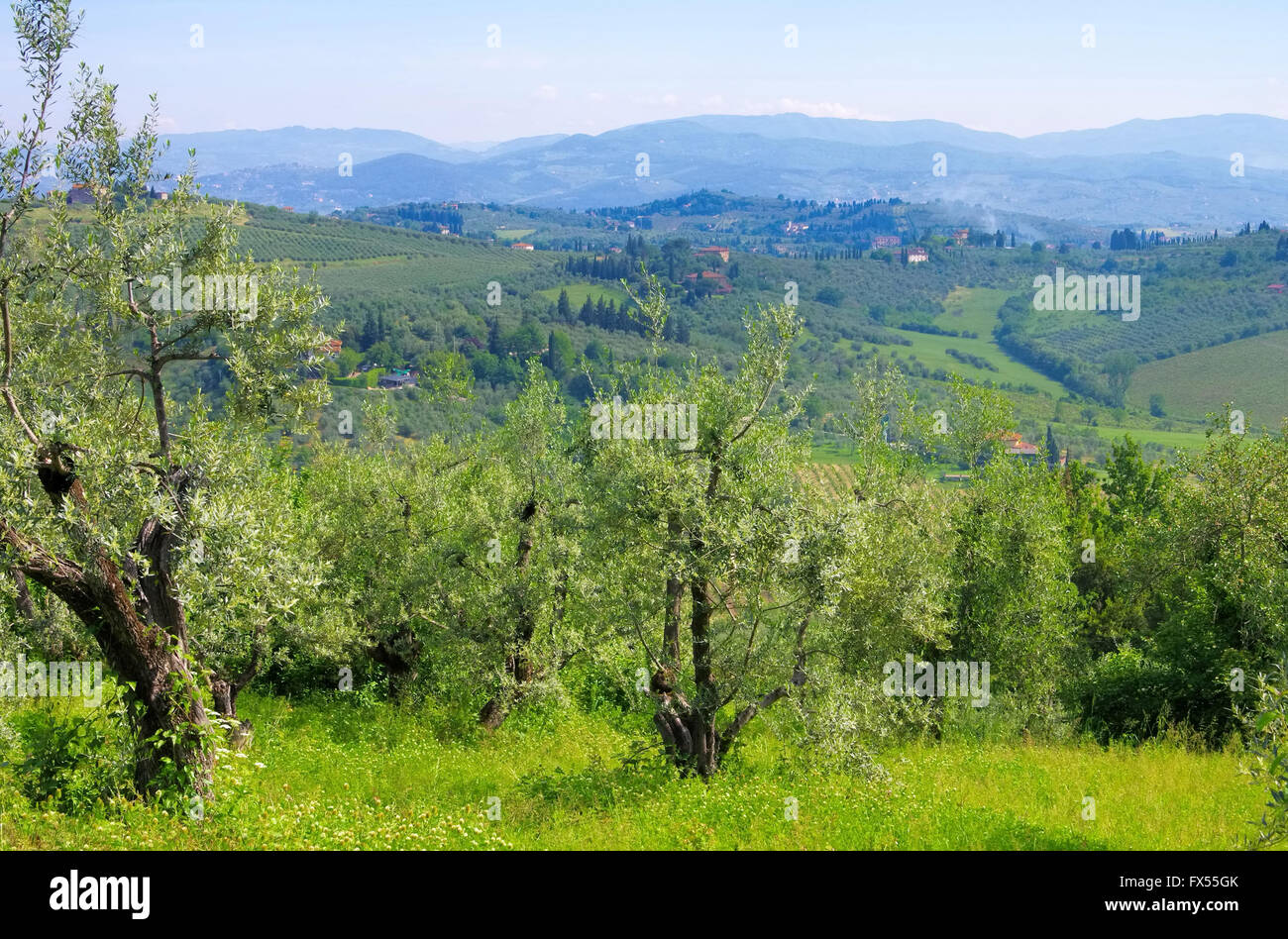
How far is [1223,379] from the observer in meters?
159

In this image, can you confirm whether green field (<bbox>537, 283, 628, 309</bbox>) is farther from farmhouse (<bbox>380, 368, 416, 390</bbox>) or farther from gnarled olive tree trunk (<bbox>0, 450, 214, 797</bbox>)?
gnarled olive tree trunk (<bbox>0, 450, 214, 797</bbox>)

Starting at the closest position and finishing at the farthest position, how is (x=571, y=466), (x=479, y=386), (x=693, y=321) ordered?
1. (x=571, y=466)
2. (x=479, y=386)
3. (x=693, y=321)

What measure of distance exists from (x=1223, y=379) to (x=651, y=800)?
17781 cm

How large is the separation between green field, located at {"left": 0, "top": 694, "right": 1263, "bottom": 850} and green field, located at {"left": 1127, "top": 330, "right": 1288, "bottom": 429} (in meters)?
143

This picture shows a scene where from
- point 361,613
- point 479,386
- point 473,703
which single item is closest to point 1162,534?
point 473,703

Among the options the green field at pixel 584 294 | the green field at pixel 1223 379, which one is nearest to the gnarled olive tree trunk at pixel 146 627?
the green field at pixel 1223 379

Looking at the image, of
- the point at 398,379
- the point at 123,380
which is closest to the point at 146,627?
the point at 123,380

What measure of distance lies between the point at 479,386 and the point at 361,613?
101288 millimetres

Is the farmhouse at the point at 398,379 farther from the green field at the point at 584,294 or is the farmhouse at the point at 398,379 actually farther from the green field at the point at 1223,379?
the green field at the point at 1223,379

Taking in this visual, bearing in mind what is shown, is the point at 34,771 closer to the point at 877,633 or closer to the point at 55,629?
the point at 55,629

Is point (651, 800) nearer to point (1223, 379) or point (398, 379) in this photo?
point (398, 379)

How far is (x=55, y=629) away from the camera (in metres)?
24.1

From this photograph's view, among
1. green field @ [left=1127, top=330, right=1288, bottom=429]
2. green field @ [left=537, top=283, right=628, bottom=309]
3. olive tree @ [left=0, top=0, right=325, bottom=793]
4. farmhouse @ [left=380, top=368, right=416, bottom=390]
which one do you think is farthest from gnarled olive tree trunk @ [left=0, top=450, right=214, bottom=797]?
green field @ [left=537, top=283, right=628, bottom=309]

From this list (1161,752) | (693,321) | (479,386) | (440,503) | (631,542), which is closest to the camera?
(631,542)
